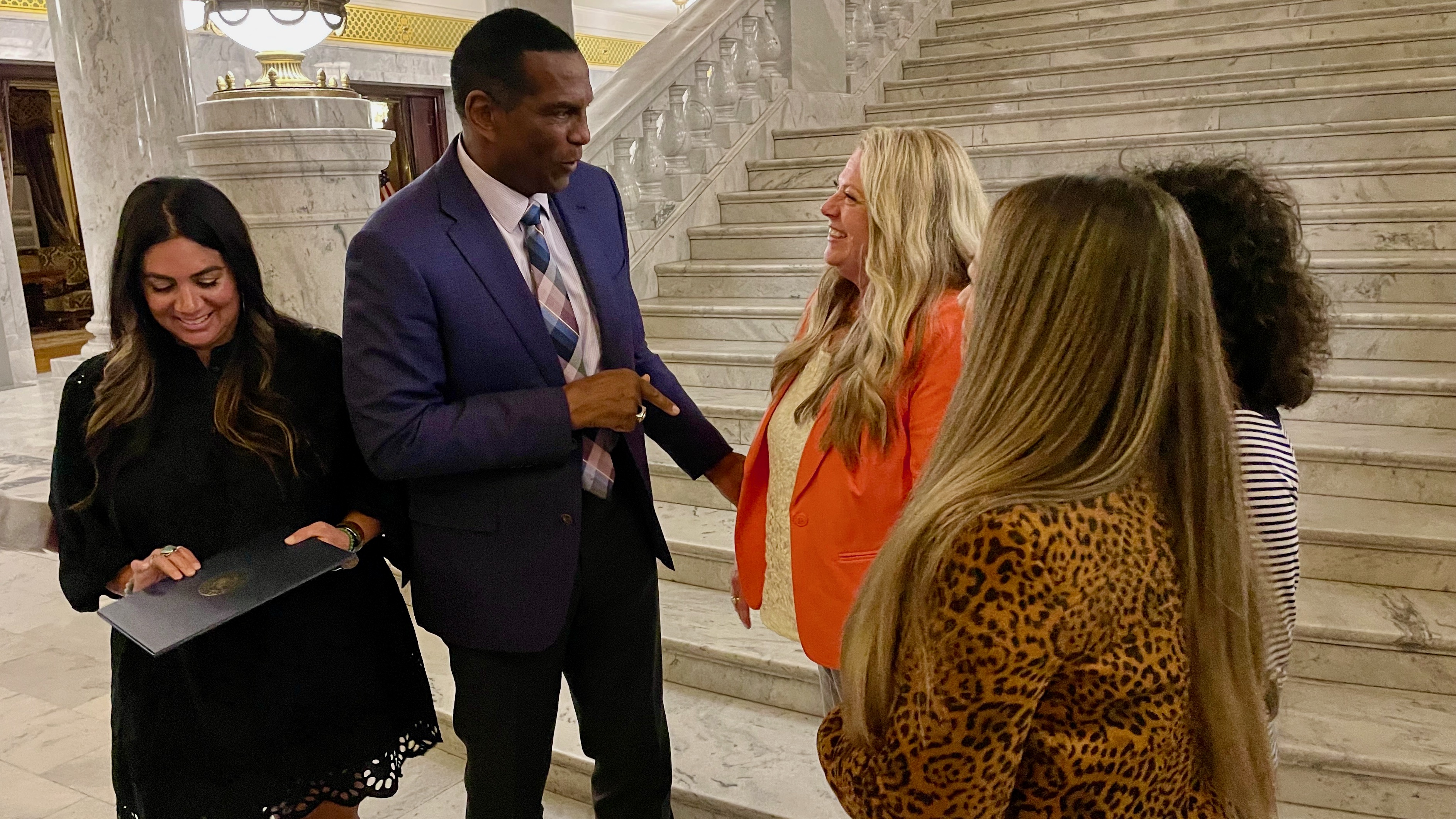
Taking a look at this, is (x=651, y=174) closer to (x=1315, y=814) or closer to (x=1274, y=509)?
(x=1315, y=814)

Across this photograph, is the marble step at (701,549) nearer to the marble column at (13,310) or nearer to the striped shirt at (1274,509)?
the striped shirt at (1274,509)

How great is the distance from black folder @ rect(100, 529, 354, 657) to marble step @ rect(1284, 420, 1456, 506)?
2.80m

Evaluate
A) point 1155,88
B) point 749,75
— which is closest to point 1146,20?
point 1155,88

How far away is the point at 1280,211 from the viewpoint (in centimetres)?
152

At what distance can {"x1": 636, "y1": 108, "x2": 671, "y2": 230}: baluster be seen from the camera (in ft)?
17.2

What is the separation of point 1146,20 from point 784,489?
565cm

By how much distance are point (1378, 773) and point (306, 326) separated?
250 cm

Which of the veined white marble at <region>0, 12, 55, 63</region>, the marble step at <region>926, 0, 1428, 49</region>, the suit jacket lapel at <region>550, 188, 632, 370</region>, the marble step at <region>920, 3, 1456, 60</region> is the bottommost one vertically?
the suit jacket lapel at <region>550, 188, 632, 370</region>

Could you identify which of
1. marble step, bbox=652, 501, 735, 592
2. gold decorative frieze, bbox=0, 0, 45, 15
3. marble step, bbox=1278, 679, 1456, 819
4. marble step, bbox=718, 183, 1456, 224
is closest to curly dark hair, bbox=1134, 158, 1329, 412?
marble step, bbox=1278, 679, 1456, 819

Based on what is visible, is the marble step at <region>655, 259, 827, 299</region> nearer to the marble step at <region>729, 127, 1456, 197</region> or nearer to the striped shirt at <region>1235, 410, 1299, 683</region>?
the marble step at <region>729, 127, 1456, 197</region>

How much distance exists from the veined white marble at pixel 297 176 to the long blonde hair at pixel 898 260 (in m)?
2.52

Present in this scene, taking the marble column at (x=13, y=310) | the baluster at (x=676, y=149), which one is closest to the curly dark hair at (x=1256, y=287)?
the baluster at (x=676, y=149)

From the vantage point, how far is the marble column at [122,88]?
497 cm

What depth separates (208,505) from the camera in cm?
172
